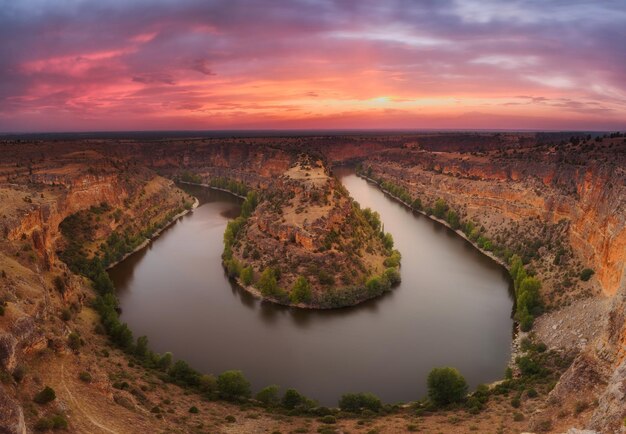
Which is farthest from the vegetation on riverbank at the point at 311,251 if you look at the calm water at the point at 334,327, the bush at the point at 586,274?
→ the bush at the point at 586,274

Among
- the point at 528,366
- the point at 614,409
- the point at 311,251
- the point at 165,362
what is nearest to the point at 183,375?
the point at 165,362

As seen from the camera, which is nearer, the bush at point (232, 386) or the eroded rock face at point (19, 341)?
the eroded rock face at point (19, 341)

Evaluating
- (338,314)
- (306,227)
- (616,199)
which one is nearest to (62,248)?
(306,227)

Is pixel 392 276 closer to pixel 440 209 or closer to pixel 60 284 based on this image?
pixel 60 284

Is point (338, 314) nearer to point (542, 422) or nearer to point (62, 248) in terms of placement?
point (542, 422)

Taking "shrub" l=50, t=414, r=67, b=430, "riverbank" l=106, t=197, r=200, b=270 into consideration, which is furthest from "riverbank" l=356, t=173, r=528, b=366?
"riverbank" l=106, t=197, r=200, b=270

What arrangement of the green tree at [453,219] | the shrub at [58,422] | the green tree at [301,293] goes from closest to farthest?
the shrub at [58,422], the green tree at [301,293], the green tree at [453,219]

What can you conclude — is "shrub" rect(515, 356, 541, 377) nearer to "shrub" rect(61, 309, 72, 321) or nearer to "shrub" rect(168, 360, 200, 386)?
"shrub" rect(168, 360, 200, 386)

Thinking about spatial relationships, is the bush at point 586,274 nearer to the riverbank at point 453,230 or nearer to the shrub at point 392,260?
the riverbank at point 453,230
